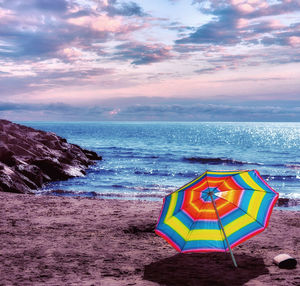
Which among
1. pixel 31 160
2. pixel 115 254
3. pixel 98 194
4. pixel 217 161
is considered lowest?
pixel 217 161

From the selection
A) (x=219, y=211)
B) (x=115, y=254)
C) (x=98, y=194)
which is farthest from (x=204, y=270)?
(x=98, y=194)

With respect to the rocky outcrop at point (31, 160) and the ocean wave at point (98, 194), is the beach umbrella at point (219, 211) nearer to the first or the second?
the ocean wave at point (98, 194)

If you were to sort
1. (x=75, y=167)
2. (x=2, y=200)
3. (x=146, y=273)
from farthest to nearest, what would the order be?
1. (x=75, y=167)
2. (x=2, y=200)
3. (x=146, y=273)

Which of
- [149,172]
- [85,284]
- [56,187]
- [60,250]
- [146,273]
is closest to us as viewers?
[85,284]

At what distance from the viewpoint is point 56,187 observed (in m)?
19.5

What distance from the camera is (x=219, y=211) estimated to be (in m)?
5.91

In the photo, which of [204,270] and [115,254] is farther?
[115,254]

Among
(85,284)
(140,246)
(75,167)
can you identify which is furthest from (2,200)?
(75,167)

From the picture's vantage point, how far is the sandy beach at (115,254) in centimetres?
582

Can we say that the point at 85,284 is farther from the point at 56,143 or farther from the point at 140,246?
the point at 56,143

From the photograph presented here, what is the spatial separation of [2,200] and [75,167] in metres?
13.2

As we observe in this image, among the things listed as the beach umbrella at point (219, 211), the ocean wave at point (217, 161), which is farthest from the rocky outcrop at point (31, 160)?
the ocean wave at point (217, 161)

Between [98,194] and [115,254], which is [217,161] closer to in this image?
[98,194]

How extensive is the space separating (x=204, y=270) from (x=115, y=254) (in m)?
1.99
